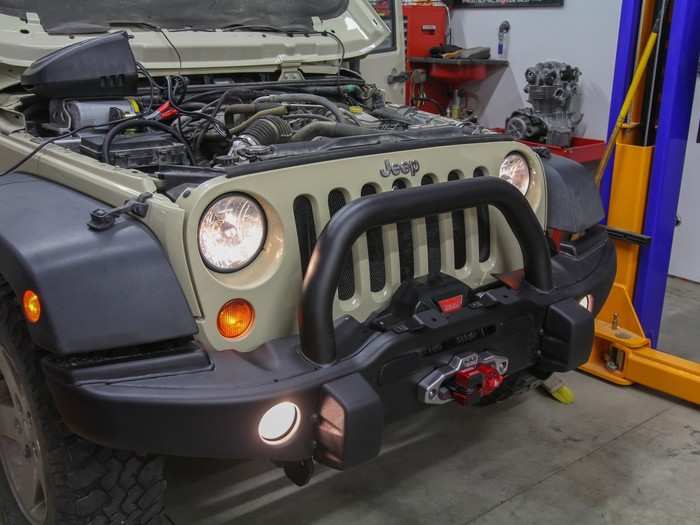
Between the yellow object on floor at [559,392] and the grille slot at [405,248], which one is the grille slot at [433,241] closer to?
the grille slot at [405,248]

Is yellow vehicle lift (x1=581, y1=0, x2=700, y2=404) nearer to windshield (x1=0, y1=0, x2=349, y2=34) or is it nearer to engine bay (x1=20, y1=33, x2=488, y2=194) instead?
engine bay (x1=20, y1=33, x2=488, y2=194)

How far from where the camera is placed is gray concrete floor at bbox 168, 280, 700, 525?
2.26 meters

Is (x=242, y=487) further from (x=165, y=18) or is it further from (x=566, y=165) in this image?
(x=165, y=18)

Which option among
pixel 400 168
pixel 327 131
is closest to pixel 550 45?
pixel 327 131

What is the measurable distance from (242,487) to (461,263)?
41.4 inches

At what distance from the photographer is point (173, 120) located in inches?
94.1

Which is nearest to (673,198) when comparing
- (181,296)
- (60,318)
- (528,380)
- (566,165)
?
(566,165)

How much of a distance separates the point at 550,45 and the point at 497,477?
3.64 meters

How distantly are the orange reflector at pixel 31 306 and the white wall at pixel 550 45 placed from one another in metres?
4.23

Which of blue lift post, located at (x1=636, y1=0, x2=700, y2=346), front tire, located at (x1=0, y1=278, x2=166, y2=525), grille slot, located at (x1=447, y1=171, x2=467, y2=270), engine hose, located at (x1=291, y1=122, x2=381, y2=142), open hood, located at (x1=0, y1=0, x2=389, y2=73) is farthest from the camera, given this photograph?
blue lift post, located at (x1=636, y1=0, x2=700, y2=346)

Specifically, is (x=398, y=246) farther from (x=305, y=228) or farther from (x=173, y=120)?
(x=173, y=120)

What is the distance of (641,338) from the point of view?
3098 millimetres

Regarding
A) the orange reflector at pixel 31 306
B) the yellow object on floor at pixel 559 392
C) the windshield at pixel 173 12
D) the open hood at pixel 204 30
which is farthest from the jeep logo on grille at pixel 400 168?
the yellow object on floor at pixel 559 392

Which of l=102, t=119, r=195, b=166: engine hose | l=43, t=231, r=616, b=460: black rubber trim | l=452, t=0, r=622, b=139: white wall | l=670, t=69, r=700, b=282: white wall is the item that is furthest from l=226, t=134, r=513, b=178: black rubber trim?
l=452, t=0, r=622, b=139: white wall
